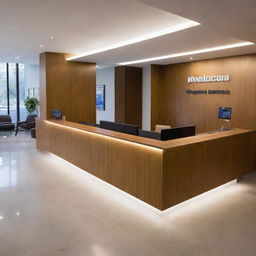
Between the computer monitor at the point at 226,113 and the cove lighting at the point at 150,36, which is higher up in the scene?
the cove lighting at the point at 150,36

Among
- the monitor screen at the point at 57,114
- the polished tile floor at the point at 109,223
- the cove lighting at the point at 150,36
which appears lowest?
the polished tile floor at the point at 109,223

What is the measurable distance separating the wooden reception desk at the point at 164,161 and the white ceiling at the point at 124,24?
1.75 m

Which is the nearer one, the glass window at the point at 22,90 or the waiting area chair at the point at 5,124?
the waiting area chair at the point at 5,124

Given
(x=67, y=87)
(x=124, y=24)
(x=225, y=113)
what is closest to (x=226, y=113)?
(x=225, y=113)

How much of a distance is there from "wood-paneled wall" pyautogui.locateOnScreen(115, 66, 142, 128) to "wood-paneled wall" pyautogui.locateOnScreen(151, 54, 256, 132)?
102 cm

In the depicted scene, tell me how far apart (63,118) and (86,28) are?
10.2 feet

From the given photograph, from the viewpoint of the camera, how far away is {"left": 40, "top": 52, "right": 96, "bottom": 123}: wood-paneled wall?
760 cm

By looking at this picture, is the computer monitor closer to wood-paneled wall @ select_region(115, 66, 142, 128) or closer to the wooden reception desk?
the wooden reception desk

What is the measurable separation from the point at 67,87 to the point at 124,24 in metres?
3.80

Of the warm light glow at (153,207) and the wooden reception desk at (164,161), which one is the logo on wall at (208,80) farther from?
the warm light glow at (153,207)

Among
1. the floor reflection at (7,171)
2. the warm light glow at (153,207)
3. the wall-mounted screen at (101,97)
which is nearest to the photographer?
the warm light glow at (153,207)

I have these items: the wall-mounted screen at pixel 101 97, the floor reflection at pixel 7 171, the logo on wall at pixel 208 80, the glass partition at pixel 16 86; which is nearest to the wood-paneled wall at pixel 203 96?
the logo on wall at pixel 208 80

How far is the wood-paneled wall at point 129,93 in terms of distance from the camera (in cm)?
977

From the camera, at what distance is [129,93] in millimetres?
9852
